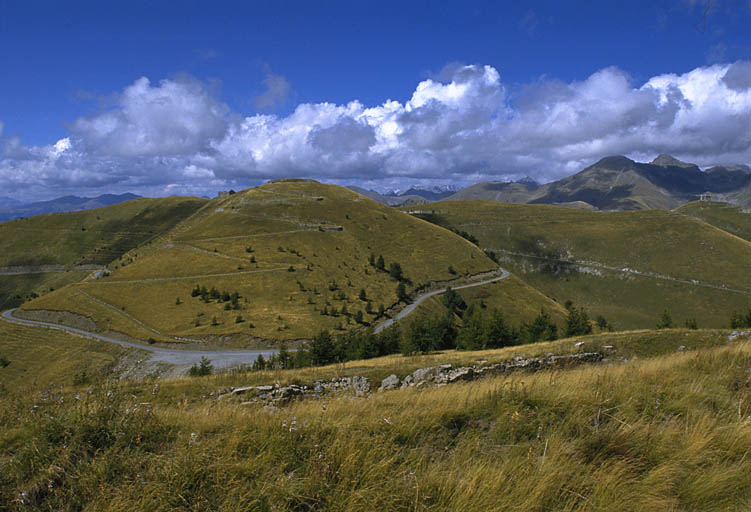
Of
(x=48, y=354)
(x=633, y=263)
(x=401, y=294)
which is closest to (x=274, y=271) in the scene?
(x=401, y=294)

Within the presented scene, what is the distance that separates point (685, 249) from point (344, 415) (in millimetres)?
192495

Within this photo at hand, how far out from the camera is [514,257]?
165 meters

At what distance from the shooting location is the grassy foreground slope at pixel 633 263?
12344 cm

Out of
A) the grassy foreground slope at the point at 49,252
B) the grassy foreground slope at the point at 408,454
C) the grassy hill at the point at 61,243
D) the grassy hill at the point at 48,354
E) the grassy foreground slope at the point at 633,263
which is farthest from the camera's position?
the grassy hill at the point at 61,243

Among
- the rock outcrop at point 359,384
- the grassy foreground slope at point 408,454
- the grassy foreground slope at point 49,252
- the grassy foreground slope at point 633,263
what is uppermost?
the grassy foreground slope at point 49,252

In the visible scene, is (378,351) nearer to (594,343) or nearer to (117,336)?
(594,343)

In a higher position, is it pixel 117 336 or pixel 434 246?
pixel 434 246

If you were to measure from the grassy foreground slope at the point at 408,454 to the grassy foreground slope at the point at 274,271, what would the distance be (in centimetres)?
5944

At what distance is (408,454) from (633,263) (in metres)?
177

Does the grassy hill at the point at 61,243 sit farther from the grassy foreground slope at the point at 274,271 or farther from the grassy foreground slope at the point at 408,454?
the grassy foreground slope at the point at 408,454

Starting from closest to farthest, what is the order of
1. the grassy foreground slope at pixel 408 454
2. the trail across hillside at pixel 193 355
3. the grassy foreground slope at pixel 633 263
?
1. the grassy foreground slope at pixel 408 454
2. the trail across hillside at pixel 193 355
3. the grassy foreground slope at pixel 633 263

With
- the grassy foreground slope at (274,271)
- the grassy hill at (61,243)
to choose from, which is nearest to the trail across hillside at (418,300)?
the grassy foreground slope at (274,271)

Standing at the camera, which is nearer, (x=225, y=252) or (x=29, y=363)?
(x=29, y=363)

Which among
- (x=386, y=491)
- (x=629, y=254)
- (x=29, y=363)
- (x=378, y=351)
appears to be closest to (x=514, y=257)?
(x=629, y=254)
